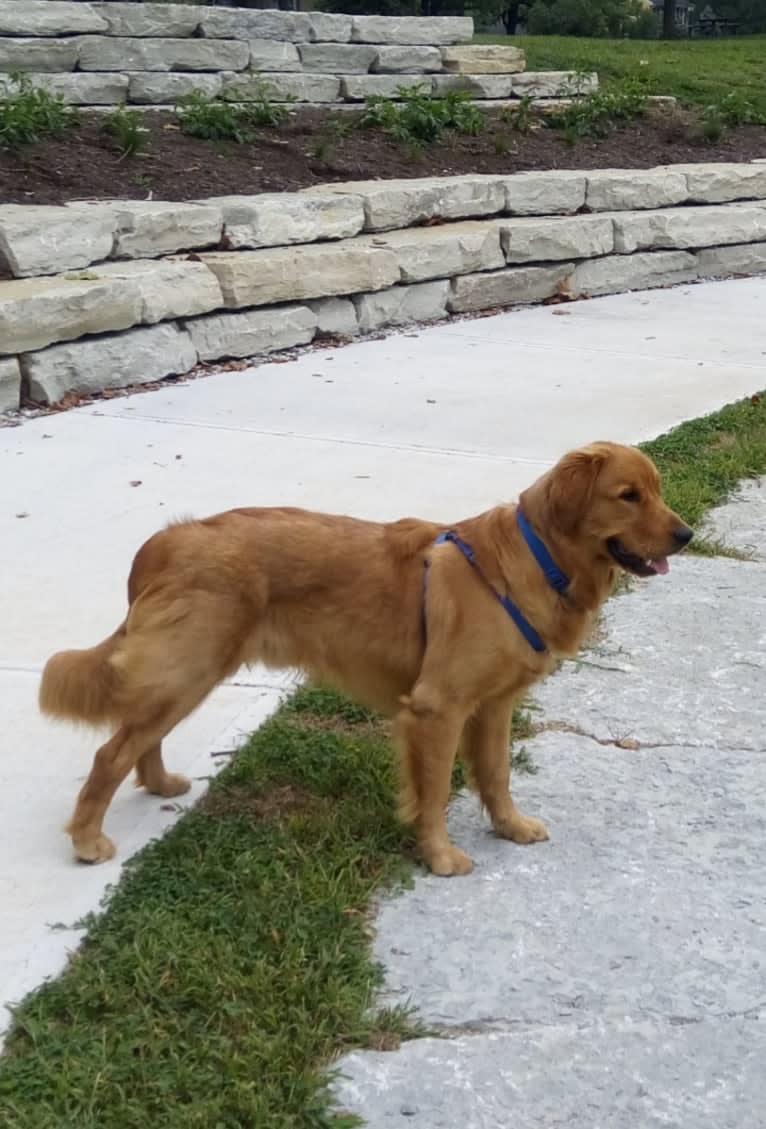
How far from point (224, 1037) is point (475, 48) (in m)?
11.2

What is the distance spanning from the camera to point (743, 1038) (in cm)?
267

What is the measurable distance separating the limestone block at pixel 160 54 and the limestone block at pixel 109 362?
3.16 meters

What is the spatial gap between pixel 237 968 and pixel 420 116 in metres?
9.25

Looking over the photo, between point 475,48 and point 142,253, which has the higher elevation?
point 475,48

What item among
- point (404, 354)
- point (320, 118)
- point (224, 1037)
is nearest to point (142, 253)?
point (404, 354)

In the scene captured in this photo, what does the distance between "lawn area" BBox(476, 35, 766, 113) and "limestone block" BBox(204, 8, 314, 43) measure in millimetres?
4747

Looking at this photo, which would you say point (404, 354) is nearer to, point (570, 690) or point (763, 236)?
point (570, 690)

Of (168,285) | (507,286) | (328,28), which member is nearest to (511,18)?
(328,28)

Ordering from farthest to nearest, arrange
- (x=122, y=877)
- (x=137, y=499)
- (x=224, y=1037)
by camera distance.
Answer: (x=137, y=499) → (x=122, y=877) → (x=224, y=1037)

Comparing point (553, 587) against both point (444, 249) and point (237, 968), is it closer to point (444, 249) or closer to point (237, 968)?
point (237, 968)

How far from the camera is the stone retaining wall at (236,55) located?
936cm

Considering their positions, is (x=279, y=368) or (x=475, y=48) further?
(x=475, y=48)

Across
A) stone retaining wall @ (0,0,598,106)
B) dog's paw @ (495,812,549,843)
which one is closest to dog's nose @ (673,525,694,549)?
dog's paw @ (495,812,549,843)

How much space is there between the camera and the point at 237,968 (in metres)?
2.75
